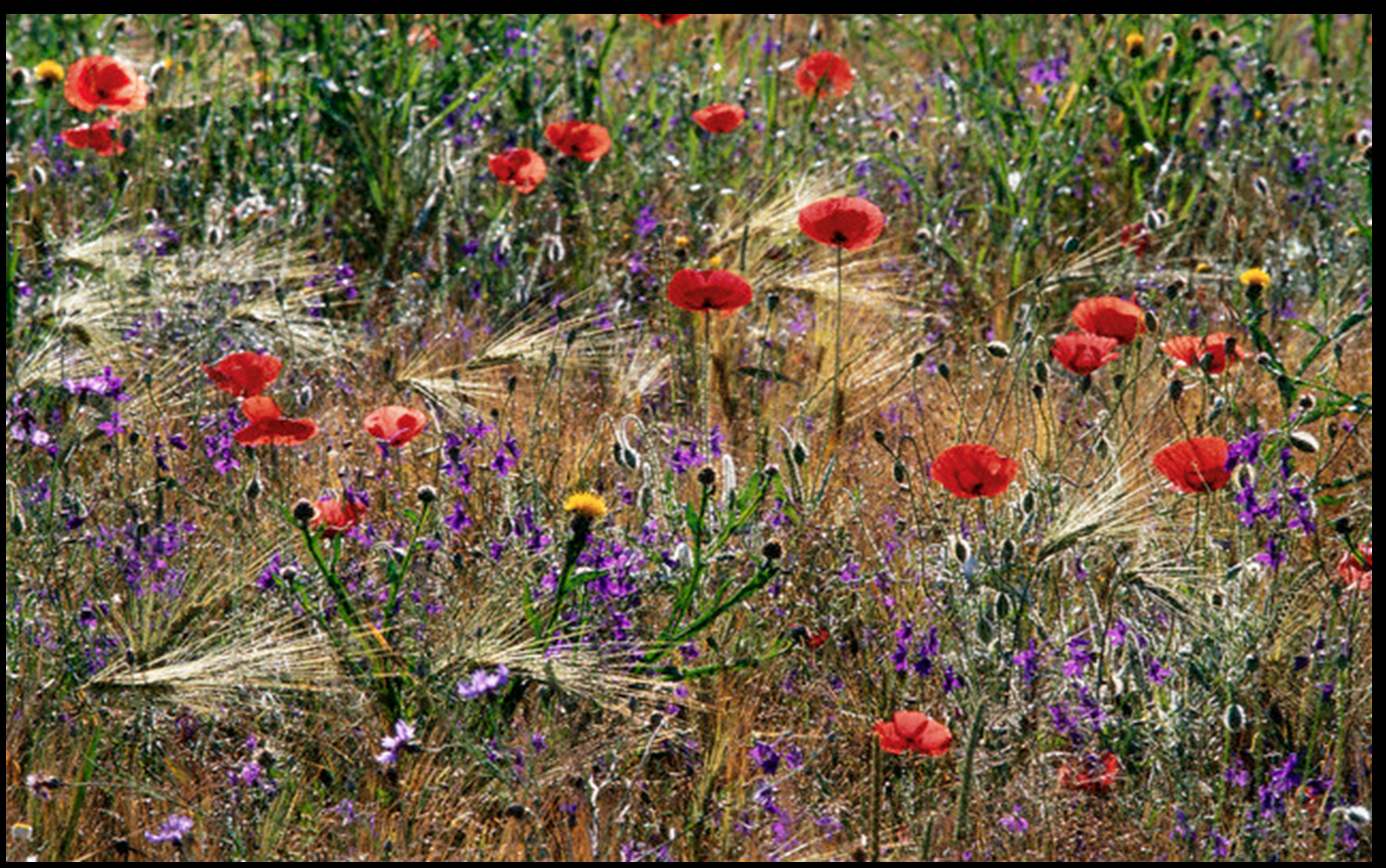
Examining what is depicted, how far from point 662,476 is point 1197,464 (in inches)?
33.6

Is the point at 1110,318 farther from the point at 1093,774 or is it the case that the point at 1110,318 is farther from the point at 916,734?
the point at 916,734

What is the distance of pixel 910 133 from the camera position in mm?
4379

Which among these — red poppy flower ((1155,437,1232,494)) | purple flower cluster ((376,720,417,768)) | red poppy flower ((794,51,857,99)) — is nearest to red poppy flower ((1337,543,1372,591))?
red poppy flower ((1155,437,1232,494))

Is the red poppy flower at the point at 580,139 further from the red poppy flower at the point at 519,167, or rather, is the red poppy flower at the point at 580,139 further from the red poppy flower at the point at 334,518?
the red poppy flower at the point at 334,518

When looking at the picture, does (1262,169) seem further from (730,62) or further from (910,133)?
(730,62)

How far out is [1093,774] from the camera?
6.97 ft

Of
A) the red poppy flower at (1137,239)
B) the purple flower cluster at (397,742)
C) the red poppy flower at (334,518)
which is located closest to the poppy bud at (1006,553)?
the purple flower cluster at (397,742)

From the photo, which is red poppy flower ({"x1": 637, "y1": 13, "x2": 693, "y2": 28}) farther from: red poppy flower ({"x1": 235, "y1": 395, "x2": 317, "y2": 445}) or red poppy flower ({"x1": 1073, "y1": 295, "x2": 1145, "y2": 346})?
red poppy flower ({"x1": 235, "y1": 395, "x2": 317, "y2": 445})

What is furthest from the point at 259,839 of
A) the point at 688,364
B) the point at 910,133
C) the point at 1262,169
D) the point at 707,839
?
the point at 1262,169

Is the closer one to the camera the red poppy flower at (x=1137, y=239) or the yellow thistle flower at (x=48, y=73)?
the red poppy flower at (x=1137, y=239)

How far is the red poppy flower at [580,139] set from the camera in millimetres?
3455

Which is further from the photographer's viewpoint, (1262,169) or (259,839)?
(1262,169)

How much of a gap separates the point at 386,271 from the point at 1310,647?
7.73 feet

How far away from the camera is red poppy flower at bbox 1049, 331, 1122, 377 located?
230 cm
